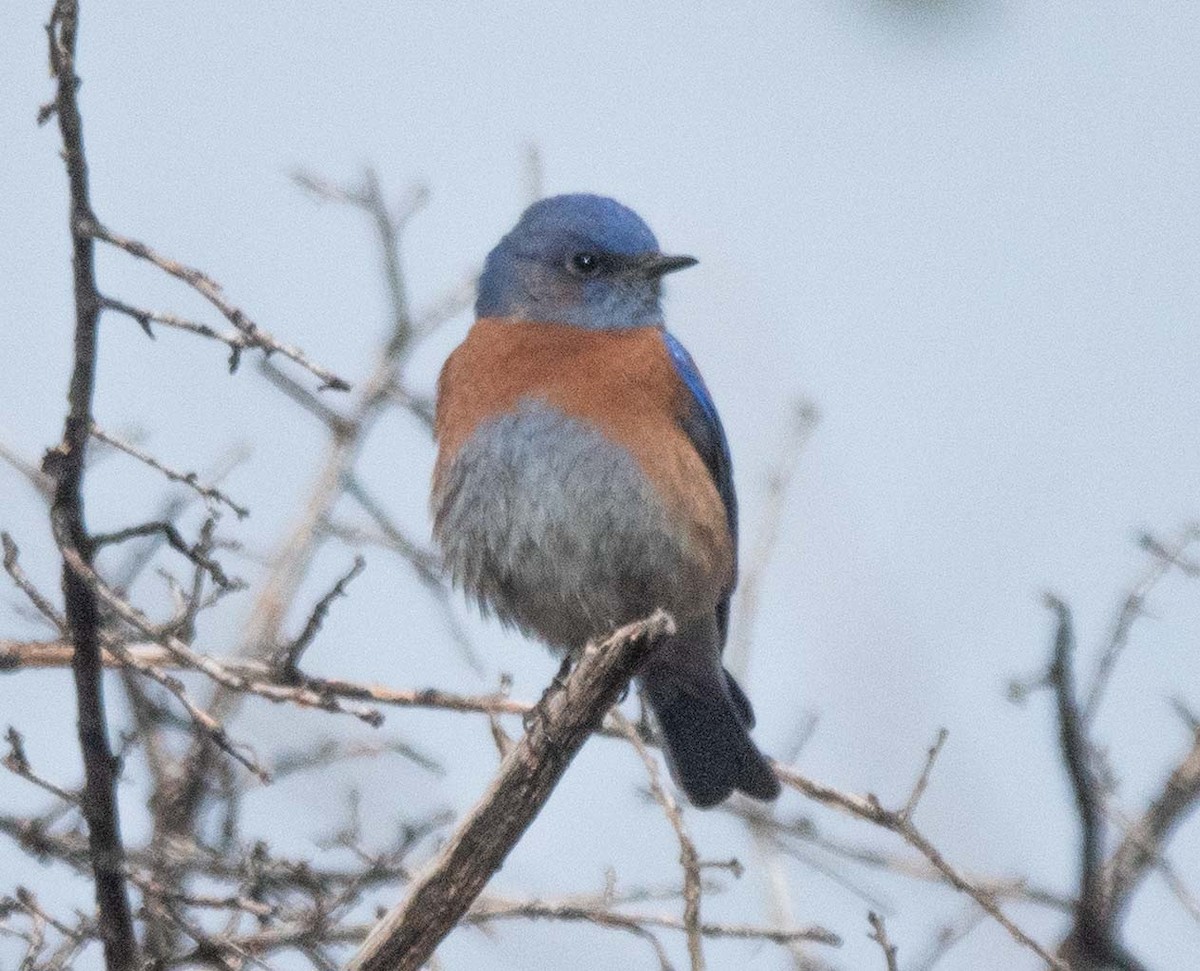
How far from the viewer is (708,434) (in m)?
6.51

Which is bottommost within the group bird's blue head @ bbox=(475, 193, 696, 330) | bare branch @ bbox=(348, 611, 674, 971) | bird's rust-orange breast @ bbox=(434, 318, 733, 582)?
bare branch @ bbox=(348, 611, 674, 971)

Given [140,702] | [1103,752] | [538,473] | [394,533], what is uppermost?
[1103,752]

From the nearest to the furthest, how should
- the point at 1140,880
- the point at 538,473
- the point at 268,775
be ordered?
1. the point at 268,775
2. the point at 1140,880
3. the point at 538,473

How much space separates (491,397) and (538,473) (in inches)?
15.6

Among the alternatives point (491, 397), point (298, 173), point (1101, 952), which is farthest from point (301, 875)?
point (298, 173)

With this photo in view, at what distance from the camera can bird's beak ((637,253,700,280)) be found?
6969mm

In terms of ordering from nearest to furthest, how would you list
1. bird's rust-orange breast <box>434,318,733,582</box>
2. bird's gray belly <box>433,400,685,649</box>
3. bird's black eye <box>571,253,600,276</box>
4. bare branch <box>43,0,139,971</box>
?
bare branch <box>43,0,139,971</box> → bird's gray belly <box>433,400,685,649</box> → bird's rust-orange breast <box>434,318,733,582</box> → bird's black eye <box>571,253,600,276</box>

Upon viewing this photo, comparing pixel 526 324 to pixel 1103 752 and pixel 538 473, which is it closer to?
pixel 538 473

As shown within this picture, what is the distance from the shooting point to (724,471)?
262 inches

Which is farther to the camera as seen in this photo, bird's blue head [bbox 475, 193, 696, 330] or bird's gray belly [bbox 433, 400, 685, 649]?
bird's blue head [bbox 475, 193, 696, 330]

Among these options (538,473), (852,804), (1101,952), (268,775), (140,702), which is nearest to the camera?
(268,775)

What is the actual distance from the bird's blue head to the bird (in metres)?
0.01

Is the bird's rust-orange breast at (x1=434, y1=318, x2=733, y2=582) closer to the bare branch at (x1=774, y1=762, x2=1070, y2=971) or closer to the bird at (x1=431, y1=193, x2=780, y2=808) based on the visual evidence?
the bird at (x1=431, y1=193, x2=780, y2=808)

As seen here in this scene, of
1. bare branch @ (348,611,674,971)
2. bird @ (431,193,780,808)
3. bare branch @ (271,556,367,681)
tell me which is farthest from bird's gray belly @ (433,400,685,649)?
bare branch @ (271,556,367,681)
